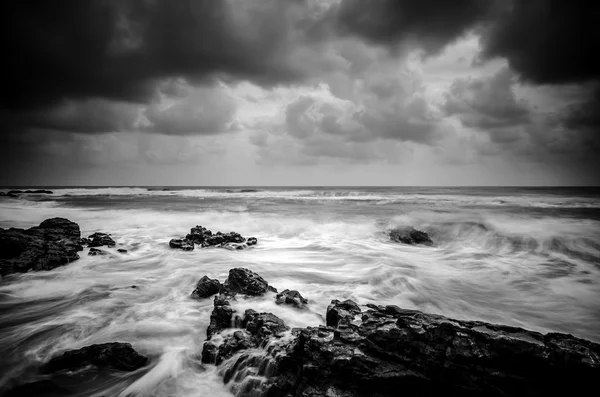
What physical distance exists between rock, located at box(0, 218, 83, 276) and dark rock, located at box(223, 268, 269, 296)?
267 inches

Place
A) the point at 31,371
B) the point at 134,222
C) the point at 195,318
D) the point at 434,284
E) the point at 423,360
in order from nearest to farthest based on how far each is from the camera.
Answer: the point at 423,360
the point at 31,371
the point at 195,318
the point at 434,284
the point at 134,222

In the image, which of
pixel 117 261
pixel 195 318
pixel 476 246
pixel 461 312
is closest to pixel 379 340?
pixel 195 318

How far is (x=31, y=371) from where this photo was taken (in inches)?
175

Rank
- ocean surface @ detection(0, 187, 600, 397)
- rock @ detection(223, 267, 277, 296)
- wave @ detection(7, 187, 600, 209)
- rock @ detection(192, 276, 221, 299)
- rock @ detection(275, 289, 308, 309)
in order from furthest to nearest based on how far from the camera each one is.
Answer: wave @ detection(7, 187, 600, 209)
rock @ detection(192, 276, 221, 299)
rock @ detection(223, 267, 277, 296)
rock @ detection(275, 289, 308, 309)
ocean surface @ detection(0, 187, 600, 397)

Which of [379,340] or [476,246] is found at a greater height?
[379,340]

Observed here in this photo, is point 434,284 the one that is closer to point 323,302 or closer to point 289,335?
point 323,302

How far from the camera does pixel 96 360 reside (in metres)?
4.43

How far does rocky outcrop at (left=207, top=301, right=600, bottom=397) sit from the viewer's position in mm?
3000

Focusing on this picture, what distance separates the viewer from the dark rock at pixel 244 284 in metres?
7.00

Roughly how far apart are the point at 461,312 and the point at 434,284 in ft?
5.48

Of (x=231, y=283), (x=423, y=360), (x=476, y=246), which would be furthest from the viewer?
(x=476, y=246)

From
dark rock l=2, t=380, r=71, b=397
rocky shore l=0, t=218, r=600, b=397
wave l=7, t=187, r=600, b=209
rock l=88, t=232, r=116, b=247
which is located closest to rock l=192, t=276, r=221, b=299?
rocky shore l=0, t=218, r=600, b=397

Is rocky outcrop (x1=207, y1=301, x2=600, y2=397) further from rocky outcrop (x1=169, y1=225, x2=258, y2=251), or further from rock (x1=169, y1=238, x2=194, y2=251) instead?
rocky outcrop (x1=169, y1=225, x2=258, y2=251)

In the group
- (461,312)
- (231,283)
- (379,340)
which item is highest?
(379,340)
